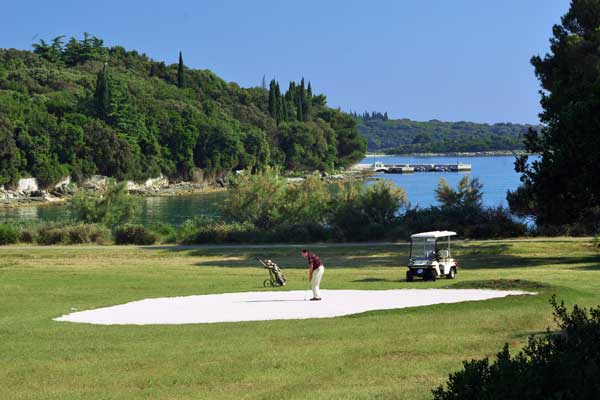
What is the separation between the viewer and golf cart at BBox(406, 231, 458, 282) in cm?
2948

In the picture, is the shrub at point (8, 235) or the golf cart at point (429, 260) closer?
the golf cart at point (429, 260)

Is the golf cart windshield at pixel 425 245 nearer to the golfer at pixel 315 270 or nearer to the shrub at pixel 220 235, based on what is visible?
the golfer at pixel 315 270

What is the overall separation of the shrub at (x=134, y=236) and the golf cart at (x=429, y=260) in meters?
23.2

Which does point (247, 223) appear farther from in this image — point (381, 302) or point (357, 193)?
point (381, 302)

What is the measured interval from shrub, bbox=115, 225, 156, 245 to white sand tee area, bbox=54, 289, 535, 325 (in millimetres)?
25318

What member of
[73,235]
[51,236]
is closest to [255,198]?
[73,235]

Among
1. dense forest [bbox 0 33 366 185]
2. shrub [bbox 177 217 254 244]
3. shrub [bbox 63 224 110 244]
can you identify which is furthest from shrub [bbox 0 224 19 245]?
dense forest [bbox 0 33 366 185]

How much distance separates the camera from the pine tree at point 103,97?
15862cm

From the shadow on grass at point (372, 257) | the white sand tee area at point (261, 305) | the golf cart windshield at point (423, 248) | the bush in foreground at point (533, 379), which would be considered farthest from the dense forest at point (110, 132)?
the bush in foreground at point (533, 379)

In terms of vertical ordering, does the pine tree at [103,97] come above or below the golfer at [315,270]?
above

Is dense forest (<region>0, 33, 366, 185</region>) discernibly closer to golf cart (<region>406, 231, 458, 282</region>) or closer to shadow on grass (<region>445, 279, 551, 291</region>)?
golf cart (<region>406, 231, 458, 282</region>)

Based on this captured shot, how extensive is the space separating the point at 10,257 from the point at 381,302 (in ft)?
84.3

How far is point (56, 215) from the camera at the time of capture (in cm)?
10644

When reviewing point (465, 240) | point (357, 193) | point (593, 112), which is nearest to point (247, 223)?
point (357, 193)
